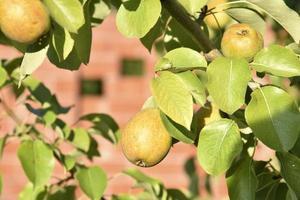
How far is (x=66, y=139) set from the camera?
1674 mm

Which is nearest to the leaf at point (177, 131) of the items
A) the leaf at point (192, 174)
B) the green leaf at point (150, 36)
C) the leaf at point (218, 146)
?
the leaf at point (218, 146)

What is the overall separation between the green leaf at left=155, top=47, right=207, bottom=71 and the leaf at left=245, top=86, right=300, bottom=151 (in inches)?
3.9

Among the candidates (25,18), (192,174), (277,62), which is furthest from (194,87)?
(192,174)

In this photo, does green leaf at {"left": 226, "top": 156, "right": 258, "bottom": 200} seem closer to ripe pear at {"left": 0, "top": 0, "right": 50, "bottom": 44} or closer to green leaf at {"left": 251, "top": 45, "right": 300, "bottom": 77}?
green leaf at {"left": 251, "top": 45, "right": 300, "bottom": 77}

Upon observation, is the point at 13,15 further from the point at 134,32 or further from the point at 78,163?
the point at 78,163

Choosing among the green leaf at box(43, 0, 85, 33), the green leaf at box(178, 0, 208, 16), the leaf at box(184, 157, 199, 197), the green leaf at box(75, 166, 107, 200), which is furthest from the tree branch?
the leaf at box(184, 157, 199, 197)

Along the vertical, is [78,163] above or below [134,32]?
below

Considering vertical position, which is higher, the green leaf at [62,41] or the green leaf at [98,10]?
the green leaf at [62,41]

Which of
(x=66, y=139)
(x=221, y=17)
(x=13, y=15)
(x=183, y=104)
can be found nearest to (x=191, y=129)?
(x=183, y=104)

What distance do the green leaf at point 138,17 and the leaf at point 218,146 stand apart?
0.58 feet

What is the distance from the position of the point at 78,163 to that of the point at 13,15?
727 mm

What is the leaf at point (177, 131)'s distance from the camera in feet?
3.46

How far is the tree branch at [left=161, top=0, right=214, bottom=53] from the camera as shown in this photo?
120cm

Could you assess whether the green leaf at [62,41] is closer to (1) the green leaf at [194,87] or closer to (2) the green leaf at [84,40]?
(2) the green leaf at [84,40]
